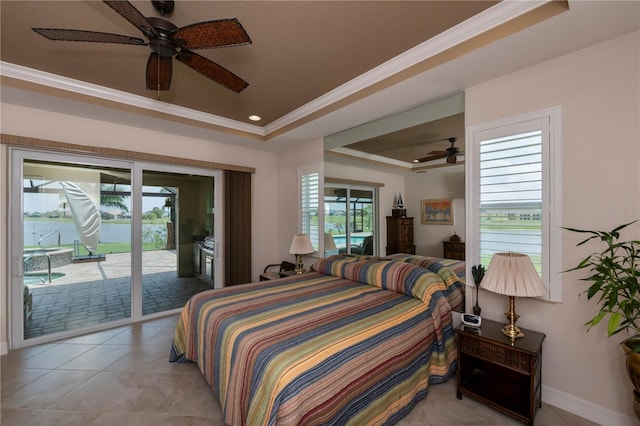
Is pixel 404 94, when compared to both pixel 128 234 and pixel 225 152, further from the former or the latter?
pixel 128 234

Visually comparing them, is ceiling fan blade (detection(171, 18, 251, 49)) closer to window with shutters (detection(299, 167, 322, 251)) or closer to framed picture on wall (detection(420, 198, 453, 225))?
window with shutters (detection(299, 167, 322, 251))

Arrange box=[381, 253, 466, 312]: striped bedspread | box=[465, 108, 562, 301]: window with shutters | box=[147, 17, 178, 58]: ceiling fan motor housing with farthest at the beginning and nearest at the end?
box=[381, 253, 466, 312]: striped bedspread, box=[465, 108, 562, 301]: window with shutters, box=[147, 17, 178, 58]: ceiling fan motor housing

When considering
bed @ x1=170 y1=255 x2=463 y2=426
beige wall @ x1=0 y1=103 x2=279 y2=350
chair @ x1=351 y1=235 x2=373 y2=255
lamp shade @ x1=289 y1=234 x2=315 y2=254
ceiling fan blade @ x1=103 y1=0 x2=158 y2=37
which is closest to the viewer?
ceiling fan blade @ x1=103 y1=0 x2=158 y2=37

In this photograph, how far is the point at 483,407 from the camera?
189 centimetres

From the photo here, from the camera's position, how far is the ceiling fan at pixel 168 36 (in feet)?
4.48

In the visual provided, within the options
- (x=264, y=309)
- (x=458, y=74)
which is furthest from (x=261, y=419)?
(x=458, y=74)

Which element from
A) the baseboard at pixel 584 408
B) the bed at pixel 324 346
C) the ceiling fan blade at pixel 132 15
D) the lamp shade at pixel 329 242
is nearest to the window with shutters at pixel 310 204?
the lamp shade at pixel 329 242

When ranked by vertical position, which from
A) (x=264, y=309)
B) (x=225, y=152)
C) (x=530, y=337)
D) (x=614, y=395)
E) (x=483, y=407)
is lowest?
(x=483, y=407)

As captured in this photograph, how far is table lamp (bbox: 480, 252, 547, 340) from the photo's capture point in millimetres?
1695

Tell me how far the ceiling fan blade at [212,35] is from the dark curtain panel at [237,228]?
104 inches

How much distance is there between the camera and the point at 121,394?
205 centimetres

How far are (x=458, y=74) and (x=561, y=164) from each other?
0.98m

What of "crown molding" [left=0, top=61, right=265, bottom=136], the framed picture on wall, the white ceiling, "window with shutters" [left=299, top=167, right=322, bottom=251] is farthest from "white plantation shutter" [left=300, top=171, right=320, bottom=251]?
the framed picture on wall

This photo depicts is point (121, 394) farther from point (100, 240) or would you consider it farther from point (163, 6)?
point (163, 6)
